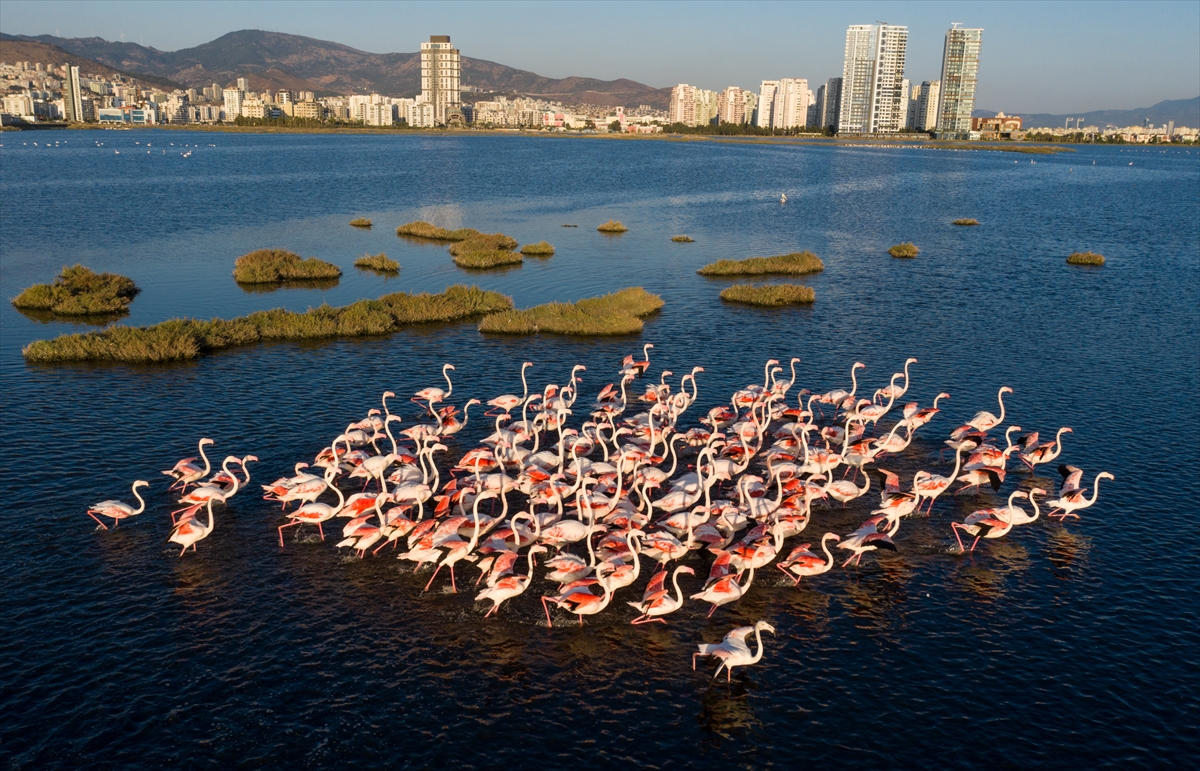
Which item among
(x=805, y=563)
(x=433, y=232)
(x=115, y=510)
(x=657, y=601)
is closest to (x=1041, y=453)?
(x=805, y=563)

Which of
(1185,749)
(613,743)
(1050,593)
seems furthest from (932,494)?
(613,743)

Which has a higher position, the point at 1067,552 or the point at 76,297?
the point at 76,297

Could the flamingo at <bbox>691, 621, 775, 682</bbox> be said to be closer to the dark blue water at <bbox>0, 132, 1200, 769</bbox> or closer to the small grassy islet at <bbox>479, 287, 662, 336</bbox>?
the dark blue water at <bbox>0, 132, 1200, 769</bbox>

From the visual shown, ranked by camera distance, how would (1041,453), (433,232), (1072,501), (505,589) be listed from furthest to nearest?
(433,232) < (1041,453) < (1072,501) < (505,589)

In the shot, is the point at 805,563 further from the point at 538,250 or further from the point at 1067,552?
the point at 538,250

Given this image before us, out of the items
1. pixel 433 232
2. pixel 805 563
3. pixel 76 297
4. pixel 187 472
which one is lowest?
pixel 805 563
